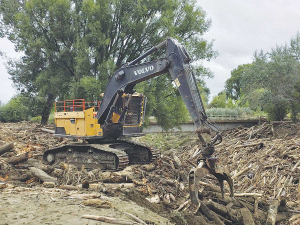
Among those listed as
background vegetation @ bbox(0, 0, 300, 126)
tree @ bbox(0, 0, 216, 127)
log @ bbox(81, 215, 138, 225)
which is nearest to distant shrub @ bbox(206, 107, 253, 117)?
background vegetation @ bbox(0, 0, 300, 126)

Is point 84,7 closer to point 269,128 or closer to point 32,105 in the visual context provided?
point 32,105

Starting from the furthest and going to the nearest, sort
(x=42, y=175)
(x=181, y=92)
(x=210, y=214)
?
(x=42, y=175)
(x=181, y=92)
(x=210, y=214)

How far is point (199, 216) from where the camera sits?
24.8 ft

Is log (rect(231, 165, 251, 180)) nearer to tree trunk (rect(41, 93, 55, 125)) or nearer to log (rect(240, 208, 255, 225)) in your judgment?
log (rect(240, 208, 255, 225))

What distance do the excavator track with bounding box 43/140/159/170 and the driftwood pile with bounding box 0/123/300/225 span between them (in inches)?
21.3

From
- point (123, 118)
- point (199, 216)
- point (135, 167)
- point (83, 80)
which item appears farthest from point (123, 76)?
point (83, 80)

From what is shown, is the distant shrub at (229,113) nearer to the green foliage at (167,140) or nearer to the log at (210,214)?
the green foliage at (167,140)

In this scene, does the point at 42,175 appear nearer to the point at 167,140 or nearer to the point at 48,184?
the point at 48,184

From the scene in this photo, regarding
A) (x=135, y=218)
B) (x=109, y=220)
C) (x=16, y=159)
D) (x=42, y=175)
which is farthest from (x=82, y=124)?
(x=109, y=220)

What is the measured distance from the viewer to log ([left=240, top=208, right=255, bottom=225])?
7.66 meters

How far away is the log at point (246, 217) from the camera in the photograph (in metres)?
7.66

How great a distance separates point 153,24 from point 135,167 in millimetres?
12881

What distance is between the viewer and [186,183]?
10258 mm

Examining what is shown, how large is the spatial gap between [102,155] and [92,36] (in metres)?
11.5
